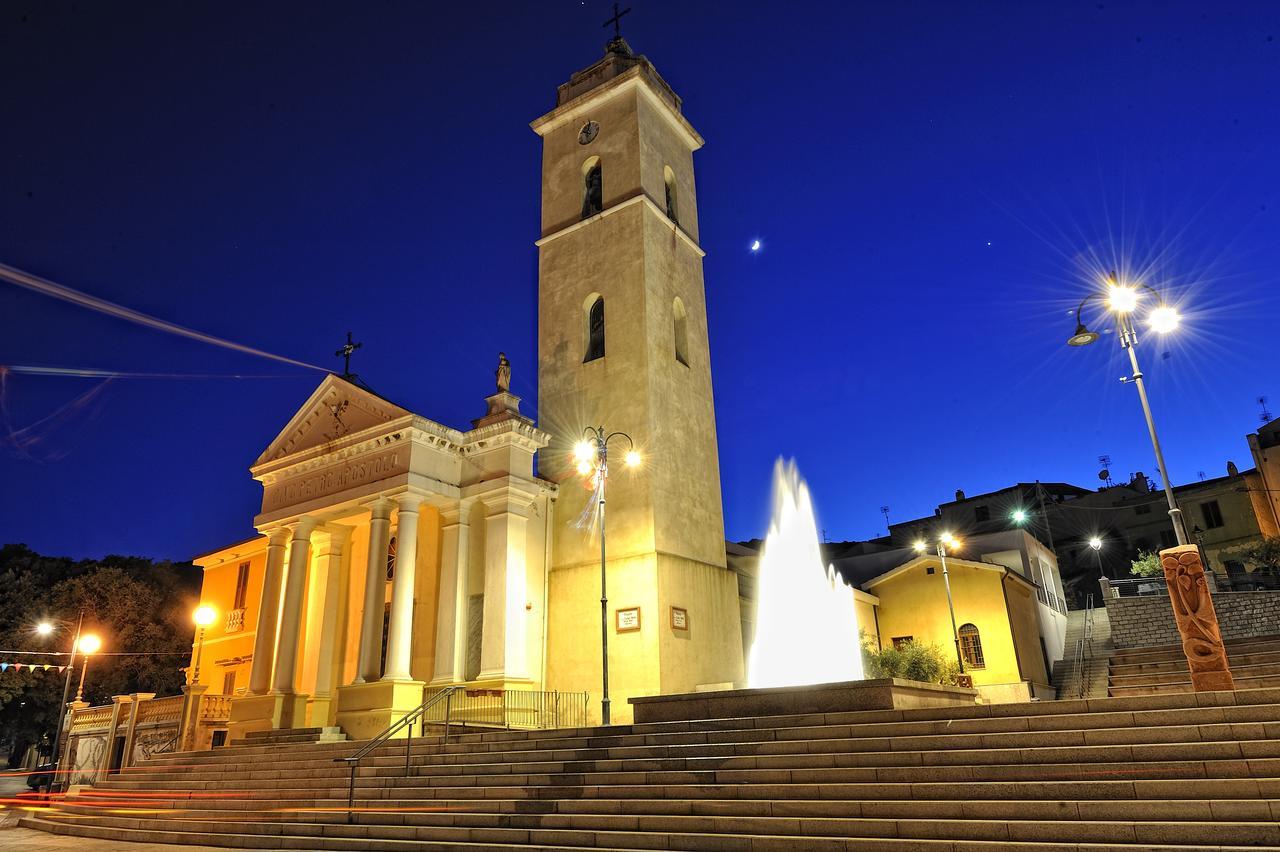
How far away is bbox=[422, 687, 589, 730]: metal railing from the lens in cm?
1956

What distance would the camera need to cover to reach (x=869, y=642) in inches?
1227

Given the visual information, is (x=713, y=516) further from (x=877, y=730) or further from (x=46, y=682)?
(x=46, y=682)

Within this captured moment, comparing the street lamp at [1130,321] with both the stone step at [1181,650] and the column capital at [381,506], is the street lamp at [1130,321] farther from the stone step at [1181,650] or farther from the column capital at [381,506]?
the column capital at [381,506]

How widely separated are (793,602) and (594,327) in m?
10.8

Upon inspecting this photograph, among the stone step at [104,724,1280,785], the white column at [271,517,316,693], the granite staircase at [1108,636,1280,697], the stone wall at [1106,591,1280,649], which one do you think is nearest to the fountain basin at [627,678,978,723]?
the stone step at [104,724,1280,785]

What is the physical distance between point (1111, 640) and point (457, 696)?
2674 cm

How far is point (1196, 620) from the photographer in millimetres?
11414

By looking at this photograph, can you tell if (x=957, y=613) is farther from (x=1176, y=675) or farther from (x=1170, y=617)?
(x=1170, y=617)

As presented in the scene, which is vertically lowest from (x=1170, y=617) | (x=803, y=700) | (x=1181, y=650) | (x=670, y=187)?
(x=803, y=700)

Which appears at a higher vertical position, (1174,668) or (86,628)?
(86,628)

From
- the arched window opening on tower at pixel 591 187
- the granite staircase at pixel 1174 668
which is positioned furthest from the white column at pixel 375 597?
the granite staircase at pixel 1174 668

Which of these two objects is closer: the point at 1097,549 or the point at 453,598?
the point at 453,598

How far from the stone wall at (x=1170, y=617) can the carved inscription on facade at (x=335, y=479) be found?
88.8ft

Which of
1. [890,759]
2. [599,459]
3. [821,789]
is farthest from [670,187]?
[821,789]
